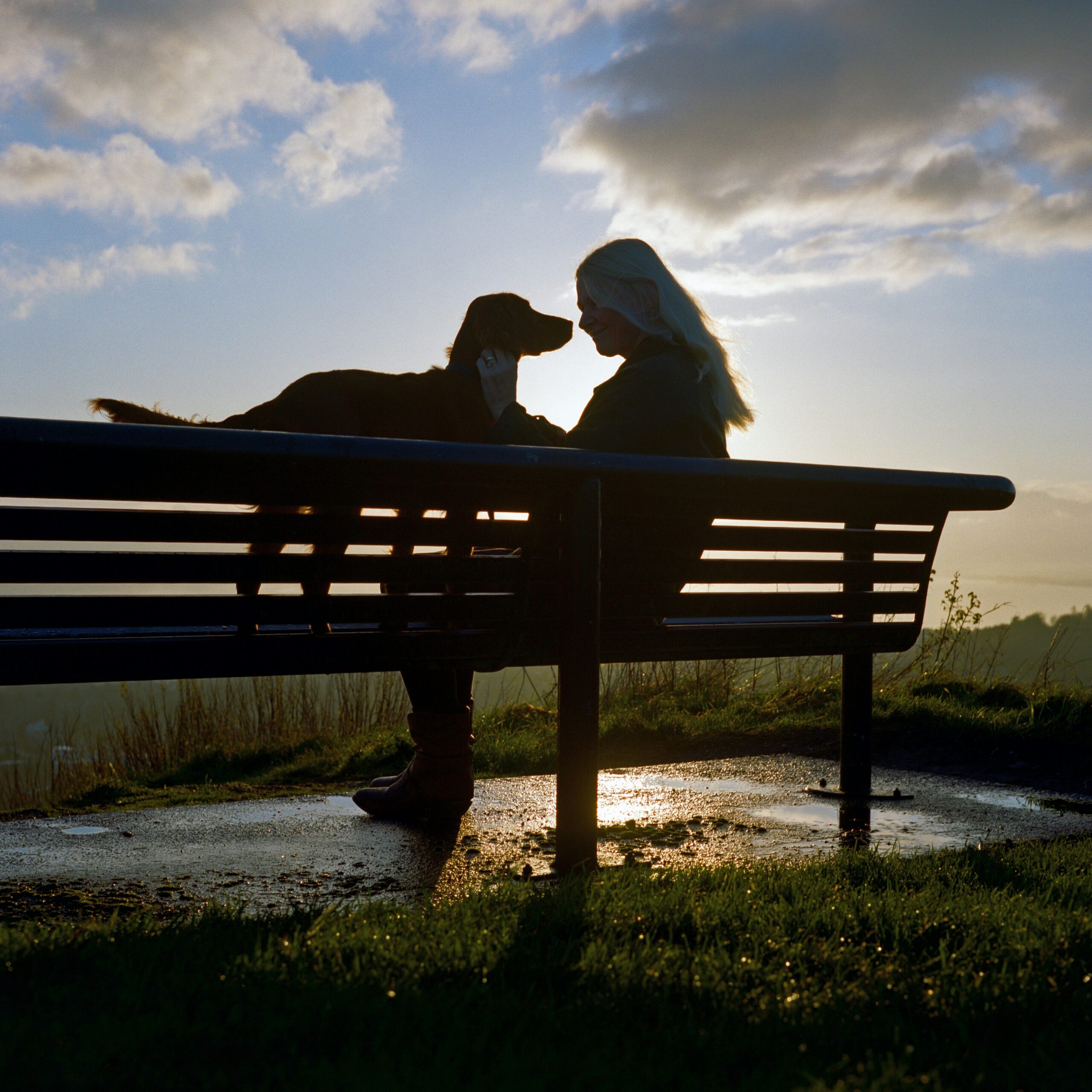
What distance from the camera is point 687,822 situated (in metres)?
3.45

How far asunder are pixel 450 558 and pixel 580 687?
0.44 meters

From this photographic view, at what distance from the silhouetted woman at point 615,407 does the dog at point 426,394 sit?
0.67 meters

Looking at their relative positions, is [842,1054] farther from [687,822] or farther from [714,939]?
[687,822]

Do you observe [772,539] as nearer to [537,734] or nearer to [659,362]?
[659,362]

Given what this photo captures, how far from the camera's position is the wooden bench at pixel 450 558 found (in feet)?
6.92

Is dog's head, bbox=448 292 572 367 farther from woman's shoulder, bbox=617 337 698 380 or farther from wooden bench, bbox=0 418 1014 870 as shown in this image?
wooden bench, bbox=0 418 1014 870

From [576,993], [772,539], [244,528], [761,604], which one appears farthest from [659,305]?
[576,993]

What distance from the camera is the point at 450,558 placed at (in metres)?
2.47

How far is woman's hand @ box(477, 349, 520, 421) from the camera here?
3.36m

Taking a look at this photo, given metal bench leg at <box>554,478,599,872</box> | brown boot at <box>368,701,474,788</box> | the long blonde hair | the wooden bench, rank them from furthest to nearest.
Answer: brown boot at <box>368,701,474,788</box>, the long blonde hair, metal bench leg at <box>554,478,599,872</box>, the wooden bench

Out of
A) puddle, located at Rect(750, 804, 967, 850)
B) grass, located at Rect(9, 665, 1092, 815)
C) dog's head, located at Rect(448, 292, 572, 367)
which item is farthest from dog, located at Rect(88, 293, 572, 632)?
puddle, located at Rect(750, 804, 967, 850)

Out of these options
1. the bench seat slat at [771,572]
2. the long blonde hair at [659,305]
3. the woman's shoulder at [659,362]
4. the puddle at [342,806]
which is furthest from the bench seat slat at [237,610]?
the puddle at [342,806]

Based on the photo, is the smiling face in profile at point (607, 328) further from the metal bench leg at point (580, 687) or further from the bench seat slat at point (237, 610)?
the bench seat slat at point (237, 610)

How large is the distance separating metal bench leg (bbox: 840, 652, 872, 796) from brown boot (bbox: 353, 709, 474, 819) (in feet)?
4.47
